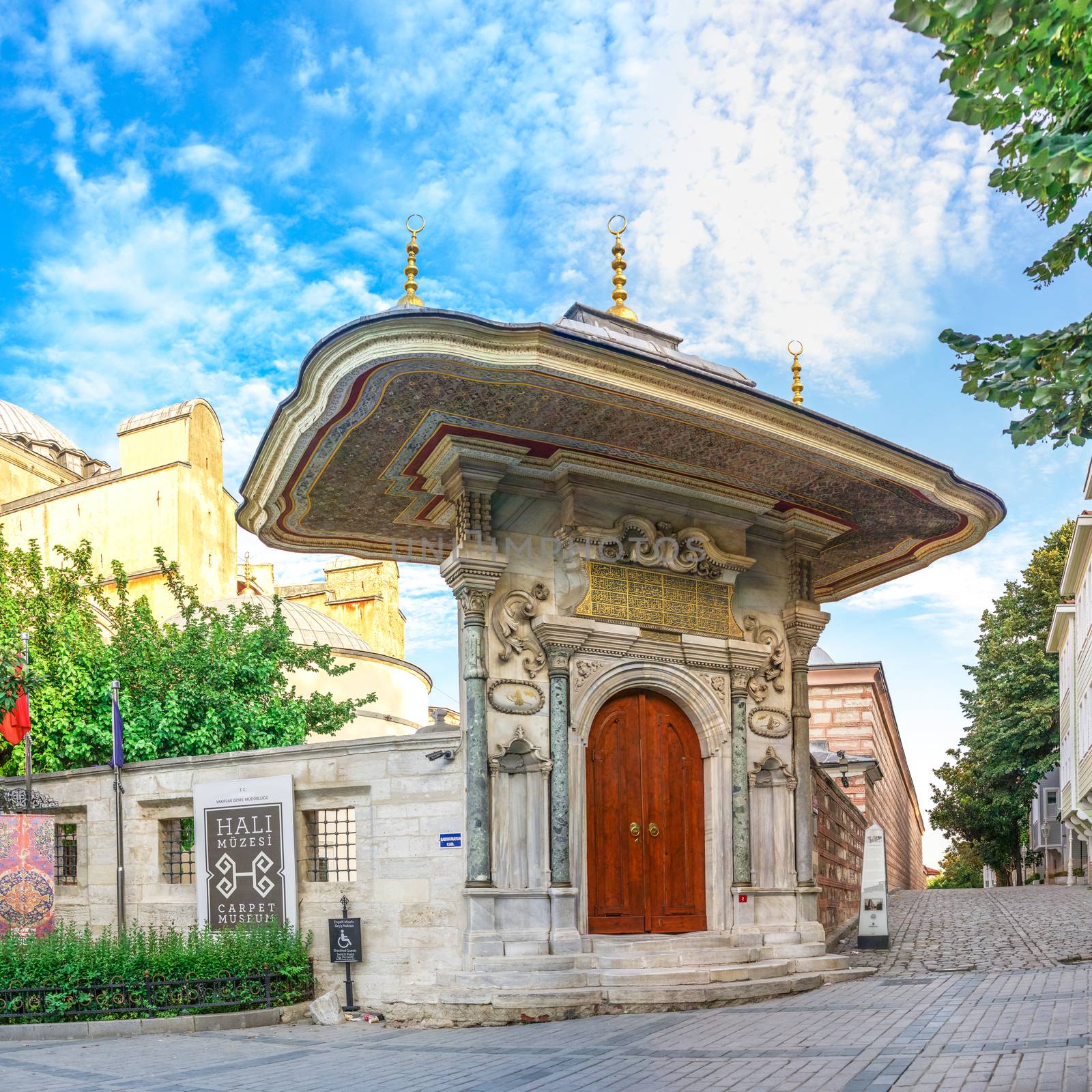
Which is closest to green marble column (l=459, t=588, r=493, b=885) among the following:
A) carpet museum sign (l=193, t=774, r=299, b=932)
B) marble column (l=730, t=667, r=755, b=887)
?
carpet museum sign (l=193, t=774, r=299, b=932)

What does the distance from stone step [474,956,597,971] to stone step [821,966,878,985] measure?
2.88 meters

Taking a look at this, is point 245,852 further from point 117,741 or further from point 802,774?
point 802,774

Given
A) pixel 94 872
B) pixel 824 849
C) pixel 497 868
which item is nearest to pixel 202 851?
pixel 94 872

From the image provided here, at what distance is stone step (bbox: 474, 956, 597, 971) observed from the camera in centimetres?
1048

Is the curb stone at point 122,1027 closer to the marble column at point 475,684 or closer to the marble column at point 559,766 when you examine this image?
the marble column at point 475,684

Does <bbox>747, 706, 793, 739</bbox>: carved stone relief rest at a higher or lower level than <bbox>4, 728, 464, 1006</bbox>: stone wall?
higher

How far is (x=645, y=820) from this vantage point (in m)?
12.2

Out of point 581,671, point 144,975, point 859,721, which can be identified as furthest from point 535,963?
point 859,721

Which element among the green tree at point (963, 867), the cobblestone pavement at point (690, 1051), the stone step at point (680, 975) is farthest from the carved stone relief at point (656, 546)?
the green tree at point (963, 867)

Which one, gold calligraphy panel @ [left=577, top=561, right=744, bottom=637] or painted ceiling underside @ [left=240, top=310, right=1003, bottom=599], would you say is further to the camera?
gold calligraphy panel @ [left=577, top=561, right=744, bottom=637]

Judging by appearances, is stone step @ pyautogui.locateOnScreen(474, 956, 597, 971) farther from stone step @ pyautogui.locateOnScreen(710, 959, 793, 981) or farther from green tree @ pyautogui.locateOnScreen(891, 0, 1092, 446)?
green tree @ pyautogui.locateOnScreen(891, 0, 1092, 446)

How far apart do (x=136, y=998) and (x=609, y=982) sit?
172 inches

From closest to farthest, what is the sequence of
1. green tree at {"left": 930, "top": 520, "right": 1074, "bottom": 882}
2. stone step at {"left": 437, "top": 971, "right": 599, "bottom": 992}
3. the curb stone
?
stone step at {"left": 437, "top": 971, "right": 599, "bottom": 992} → the curb stone → green tree at {"left": 930, "top": 520, "right": 1074, "bottom": 882}

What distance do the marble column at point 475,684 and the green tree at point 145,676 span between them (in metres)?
7.93
